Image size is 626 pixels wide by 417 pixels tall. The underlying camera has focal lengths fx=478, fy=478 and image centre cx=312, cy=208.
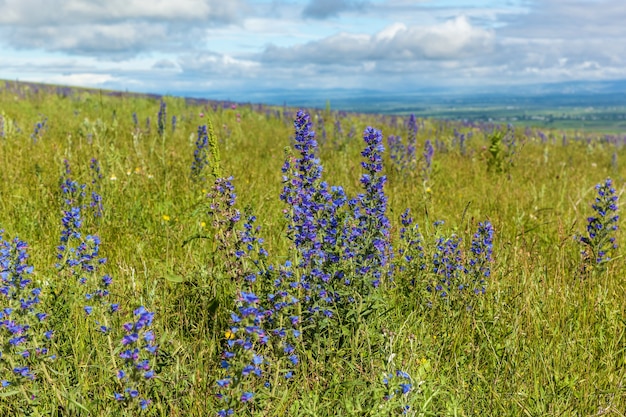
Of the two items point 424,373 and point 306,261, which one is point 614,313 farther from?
point 306,261

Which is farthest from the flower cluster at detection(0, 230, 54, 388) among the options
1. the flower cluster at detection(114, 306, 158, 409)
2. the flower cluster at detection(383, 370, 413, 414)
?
the flower cluster at detection(383, 370, 413, 414)

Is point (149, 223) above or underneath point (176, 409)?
above

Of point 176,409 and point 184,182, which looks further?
point 184,182

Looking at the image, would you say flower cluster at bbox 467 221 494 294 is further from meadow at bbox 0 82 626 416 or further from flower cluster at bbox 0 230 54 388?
flower cluster at bbox 0 230 54 388

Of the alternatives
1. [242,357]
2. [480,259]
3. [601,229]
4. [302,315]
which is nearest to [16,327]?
[242,357]

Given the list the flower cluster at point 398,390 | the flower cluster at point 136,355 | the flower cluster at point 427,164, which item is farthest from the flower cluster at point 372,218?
the flower cluster at point 427,164

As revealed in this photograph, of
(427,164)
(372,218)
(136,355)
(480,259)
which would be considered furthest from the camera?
(427,164)

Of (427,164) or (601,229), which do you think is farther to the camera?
(427,164)

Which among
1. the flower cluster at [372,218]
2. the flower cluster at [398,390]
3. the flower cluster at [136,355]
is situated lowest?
the flower cluster at [398,390]

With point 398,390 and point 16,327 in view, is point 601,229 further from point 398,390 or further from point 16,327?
point 16,327

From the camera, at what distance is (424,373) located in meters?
2.18

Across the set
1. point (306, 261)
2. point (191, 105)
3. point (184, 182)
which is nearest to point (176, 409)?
point (306, 261)

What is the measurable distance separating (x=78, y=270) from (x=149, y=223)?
60.6 inches

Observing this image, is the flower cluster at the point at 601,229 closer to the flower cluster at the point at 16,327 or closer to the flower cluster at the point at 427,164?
the flower cluster at the point at 427,164
